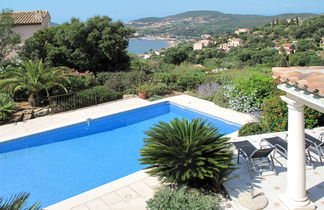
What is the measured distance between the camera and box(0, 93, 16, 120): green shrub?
10.5 m

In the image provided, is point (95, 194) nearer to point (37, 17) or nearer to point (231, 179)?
point (231, 179)

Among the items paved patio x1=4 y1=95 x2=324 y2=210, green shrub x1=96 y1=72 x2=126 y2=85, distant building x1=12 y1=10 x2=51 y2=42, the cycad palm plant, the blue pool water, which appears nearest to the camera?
the cycad palm plant

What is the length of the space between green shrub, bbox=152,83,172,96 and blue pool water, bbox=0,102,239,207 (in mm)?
2113

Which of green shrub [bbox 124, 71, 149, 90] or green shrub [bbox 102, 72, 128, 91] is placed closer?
green shrub [bbox 102, 72, 128, 91]

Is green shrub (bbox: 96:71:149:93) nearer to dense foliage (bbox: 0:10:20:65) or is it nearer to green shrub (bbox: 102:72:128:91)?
green shrub (bbox: 102:72:128:91)

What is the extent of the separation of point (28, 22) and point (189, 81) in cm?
1337

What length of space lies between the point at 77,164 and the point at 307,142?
18.9 ft

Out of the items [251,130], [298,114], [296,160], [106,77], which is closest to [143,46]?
[106,77]

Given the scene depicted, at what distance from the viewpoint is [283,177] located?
235 inches

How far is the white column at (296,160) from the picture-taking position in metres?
4.31

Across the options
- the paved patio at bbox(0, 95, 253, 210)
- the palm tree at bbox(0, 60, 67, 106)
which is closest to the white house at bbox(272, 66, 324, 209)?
the paved patio at bbox(0, 95, 253, 210)

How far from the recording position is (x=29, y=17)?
21516 millimetres

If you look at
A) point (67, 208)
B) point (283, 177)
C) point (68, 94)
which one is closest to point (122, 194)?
point (67, 208)

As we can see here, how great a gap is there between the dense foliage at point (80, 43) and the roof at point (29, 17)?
20.9 ft
